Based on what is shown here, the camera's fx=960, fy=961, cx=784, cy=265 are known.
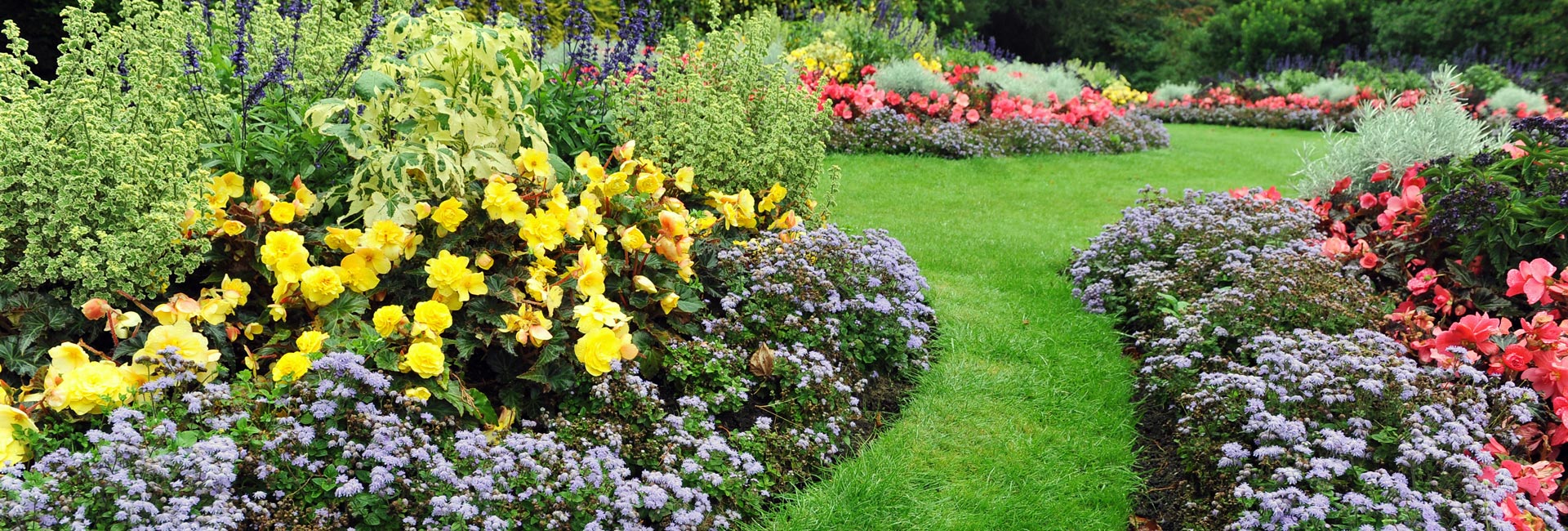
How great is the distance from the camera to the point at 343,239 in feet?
9.27

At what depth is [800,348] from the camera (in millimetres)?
3248

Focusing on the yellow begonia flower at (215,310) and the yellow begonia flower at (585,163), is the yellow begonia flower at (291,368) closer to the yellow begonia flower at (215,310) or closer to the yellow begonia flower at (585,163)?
the yellow begonia flower at (215,310)

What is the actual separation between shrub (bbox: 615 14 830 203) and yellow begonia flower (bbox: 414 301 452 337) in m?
1.40

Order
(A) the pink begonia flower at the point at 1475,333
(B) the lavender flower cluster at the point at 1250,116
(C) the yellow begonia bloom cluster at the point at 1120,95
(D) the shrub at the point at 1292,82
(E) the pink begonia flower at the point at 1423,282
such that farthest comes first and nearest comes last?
(D) the shrub at the point at 1292,82 < (B) the lavender flower cluster at the point at 1250,116 < (C) the yellow begonia bloom cluster at the point at 1120,95 < (E) the pink begonia flower at the point at 1423,282 < (A) the pink begonia flower at the point at 1475,333

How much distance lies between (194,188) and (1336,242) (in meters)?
4.55

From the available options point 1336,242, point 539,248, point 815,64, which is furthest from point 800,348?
point 815,64

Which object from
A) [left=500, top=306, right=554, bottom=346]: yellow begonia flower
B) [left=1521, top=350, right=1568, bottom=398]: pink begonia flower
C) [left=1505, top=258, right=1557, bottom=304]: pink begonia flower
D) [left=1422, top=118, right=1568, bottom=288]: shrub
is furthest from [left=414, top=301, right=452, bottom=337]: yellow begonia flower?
[left=1422, top=118, right=1568, bottom=288]: shrub

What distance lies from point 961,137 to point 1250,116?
33.7ft

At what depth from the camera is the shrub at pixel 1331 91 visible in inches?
670

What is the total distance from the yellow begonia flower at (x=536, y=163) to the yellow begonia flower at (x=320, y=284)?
2.28 ft

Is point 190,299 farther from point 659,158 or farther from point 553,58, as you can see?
point 553,58

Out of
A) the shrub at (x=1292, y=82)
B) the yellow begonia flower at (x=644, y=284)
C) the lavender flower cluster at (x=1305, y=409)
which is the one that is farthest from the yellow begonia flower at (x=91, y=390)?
the shrub at (x=1292, y=82)

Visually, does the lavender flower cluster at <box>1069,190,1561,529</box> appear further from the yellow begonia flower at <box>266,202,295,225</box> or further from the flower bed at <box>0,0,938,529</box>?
the yellow begonia flower at <box>266,202,295,225</box>

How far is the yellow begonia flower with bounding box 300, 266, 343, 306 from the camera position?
8.77 feet
